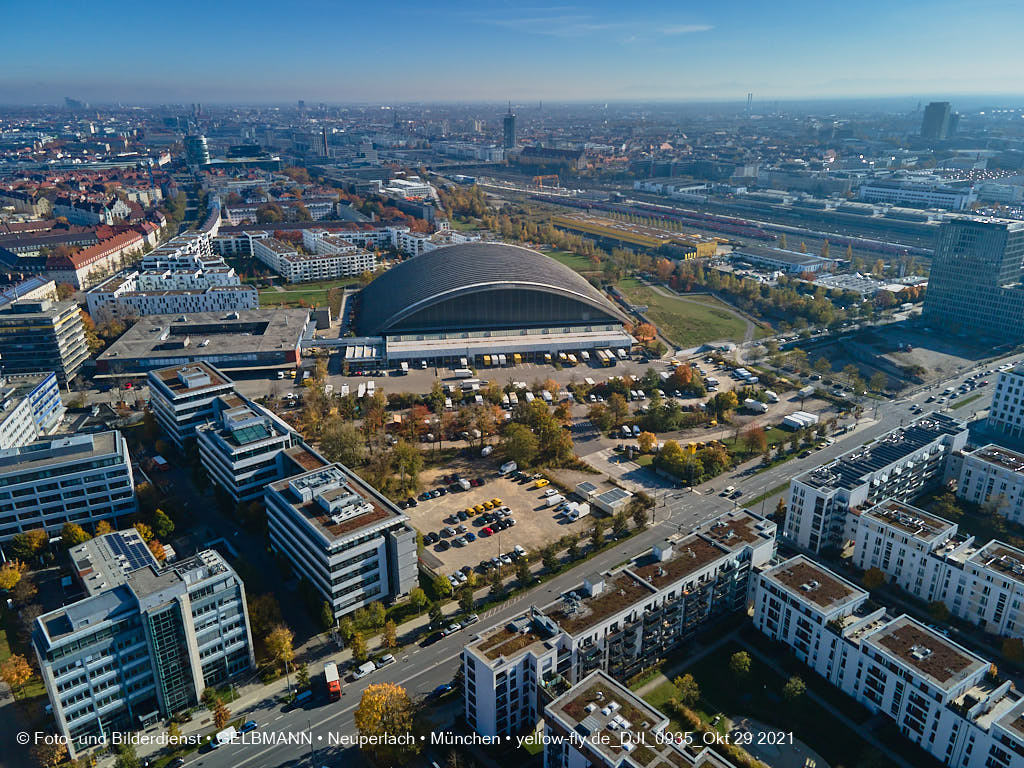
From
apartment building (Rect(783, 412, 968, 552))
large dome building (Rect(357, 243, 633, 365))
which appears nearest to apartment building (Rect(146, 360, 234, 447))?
large dome building (Rect(357, 243, 633, 365))

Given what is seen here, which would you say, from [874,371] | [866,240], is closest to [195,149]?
[866,240]

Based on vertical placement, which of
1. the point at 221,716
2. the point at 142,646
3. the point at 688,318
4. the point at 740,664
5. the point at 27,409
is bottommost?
the point at 221,716

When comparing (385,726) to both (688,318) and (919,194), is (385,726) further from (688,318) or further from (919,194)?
(919,194)

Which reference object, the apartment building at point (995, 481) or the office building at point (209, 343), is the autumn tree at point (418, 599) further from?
the office building at point (209, 343)

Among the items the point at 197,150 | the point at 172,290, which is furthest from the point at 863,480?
the point at 197,150

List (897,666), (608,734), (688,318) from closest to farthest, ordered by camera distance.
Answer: (608,734) → (897,666) → (688,318)

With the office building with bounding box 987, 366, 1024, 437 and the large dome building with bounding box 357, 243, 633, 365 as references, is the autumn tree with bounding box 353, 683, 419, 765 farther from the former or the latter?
the office building with bounding box 987, 366, 1024, 437

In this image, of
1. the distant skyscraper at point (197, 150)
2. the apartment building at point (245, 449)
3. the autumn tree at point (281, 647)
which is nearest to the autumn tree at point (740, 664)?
the autumn tree at point (281, 647)

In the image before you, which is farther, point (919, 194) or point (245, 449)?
point (919, 194)
